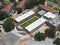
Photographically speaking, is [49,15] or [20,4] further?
[20,4]

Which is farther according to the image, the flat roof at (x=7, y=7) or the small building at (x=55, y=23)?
the flat roof at (x=7, y=7)

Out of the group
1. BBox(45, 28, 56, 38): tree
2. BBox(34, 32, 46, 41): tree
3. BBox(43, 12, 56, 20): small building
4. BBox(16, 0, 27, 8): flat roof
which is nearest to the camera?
BBox(34, 32, 46, 41): tree

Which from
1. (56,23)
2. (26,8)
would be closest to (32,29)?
(56,23)

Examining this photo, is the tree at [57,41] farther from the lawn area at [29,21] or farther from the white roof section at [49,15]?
the lawn area at [29,21]

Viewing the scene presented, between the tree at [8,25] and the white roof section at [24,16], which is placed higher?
the white roof section at [24,16]

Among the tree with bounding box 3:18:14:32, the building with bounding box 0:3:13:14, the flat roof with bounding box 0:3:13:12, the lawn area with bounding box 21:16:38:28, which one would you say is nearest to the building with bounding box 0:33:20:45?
the tree with bounding box 3:18:14:32

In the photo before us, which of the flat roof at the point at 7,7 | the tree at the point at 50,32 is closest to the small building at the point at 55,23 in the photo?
the tree at the point at 50,32

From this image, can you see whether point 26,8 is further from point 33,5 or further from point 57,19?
point 57,19

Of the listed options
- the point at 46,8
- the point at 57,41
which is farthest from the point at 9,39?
the point at 46,8

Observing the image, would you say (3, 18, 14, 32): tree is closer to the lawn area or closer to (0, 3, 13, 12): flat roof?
the lawn area

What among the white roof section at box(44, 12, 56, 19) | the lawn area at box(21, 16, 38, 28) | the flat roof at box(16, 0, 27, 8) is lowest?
the lawn area at box(21, 16, 38, 28)

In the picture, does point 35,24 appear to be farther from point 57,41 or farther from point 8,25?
point 57,41
